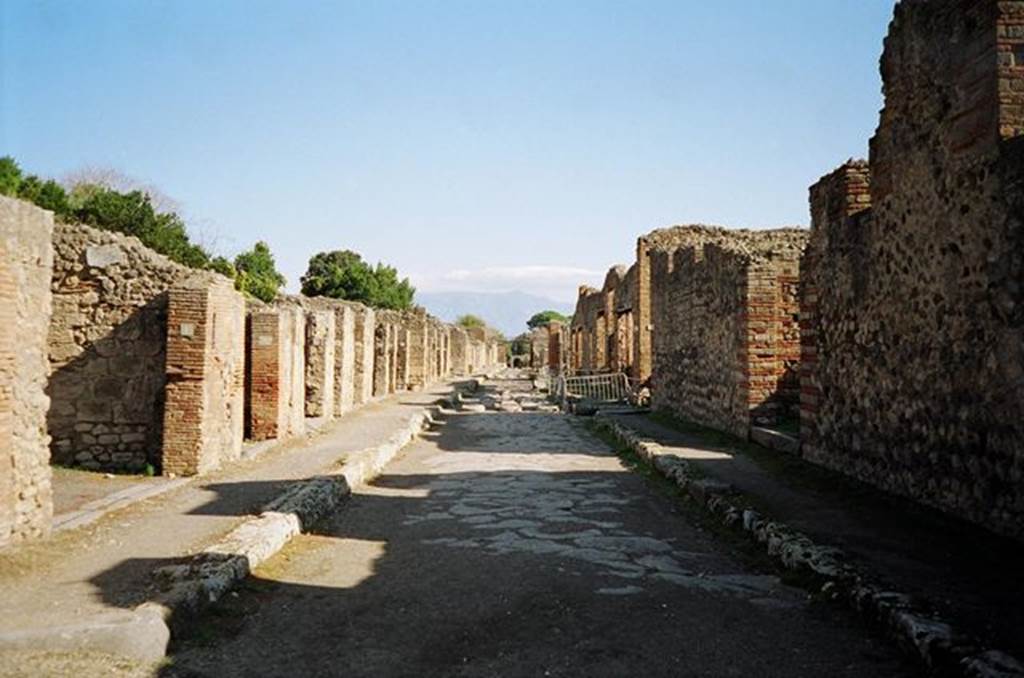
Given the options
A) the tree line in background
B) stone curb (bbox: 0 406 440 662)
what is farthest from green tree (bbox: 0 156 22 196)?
stone curb (bbox: 0 406 440 662)

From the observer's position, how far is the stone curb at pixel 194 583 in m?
3.94

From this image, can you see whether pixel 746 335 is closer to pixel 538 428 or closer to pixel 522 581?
pixel 538 428

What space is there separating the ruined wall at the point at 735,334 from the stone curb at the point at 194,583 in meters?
6.31

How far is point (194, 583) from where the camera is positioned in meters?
4.78

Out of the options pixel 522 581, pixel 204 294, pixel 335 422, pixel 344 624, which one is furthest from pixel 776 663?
pixel 335 422

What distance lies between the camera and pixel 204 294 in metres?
9.72

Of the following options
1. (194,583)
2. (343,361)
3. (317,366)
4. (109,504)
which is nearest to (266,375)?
(317,366)

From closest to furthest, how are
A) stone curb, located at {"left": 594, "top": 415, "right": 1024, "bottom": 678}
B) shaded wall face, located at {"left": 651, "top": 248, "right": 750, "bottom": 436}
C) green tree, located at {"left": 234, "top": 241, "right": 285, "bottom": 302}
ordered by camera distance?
stone curb, located at {"left": 594, "top": 415, "right": 1024, "bottom": 678}, shaded wall face, located at {"left": 651, "top": 248, "right": 750, "bottom": 436}, green tree, located at {"left": 234, "top": 241, "right": 285, "bottom": 302}

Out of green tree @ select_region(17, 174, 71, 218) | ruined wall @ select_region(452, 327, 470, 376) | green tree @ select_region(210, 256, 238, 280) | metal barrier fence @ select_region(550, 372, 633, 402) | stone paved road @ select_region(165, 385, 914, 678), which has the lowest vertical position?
stone paved road @ select_region(165, 385, 914, 678)

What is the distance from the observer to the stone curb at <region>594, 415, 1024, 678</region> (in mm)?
3479

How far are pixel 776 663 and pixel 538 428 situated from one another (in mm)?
12509

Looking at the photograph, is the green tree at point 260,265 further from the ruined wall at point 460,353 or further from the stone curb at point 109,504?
the stone curb at point 109,504

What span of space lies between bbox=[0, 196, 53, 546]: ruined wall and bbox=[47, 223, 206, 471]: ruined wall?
3193 millimetres

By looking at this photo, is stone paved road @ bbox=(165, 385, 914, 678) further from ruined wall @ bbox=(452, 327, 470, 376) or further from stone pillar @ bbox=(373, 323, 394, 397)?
ruined wall @ bbox=(452, 327, 470, 376)
